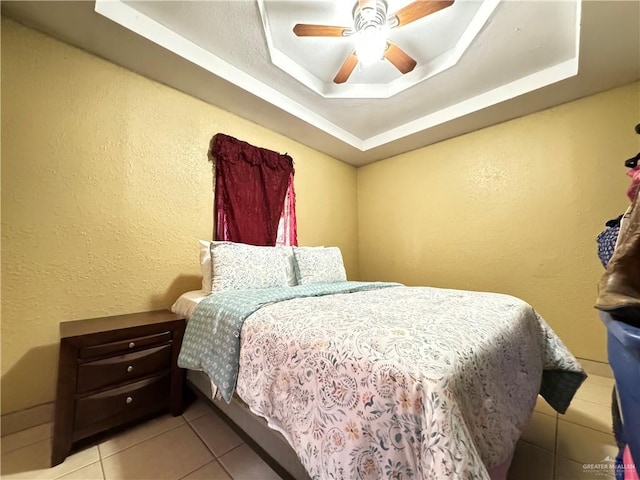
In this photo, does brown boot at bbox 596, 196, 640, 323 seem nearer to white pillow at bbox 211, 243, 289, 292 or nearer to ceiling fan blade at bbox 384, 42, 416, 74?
ceiling fan blade at bbox 384, 42, 416, 74

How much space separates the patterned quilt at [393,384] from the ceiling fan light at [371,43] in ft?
4.92

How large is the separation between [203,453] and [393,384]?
1164 mm

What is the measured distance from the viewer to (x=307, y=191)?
3.13m

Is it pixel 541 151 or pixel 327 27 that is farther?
pixel 541 151

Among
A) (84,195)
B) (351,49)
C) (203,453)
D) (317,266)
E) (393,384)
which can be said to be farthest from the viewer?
(317,266)

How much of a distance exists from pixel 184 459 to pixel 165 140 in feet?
6.83

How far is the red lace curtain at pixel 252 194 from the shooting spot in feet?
7.62

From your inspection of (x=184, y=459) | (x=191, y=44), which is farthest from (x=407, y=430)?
(x=191, y=44)

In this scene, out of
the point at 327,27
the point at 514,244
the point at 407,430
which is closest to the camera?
the point at 407,430

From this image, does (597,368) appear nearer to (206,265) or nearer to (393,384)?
(393,384)

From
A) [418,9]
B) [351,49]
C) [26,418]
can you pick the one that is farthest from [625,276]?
[26,418]

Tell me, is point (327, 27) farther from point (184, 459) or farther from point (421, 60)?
point (184, 459)

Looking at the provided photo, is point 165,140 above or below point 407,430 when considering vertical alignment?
above

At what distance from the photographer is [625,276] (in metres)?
0.60
